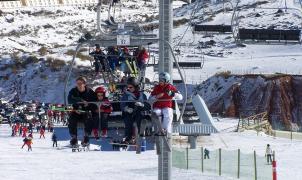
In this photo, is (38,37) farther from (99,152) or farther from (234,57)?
(99,152)

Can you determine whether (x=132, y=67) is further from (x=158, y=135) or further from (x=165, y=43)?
(x=165, y=43)

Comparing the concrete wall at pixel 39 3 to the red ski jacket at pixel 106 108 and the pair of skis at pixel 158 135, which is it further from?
the pair of skis at pixel 158 135

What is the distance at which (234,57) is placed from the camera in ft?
283

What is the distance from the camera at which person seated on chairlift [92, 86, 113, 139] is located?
38.7 feet

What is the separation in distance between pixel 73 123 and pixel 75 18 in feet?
373

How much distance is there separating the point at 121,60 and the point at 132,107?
4.81m

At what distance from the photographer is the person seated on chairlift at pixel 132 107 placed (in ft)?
37.8

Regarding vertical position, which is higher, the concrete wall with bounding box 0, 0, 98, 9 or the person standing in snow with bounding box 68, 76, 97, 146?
the concrete wall with bounding box 0, 0, 98, 9

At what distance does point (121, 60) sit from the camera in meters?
16.6

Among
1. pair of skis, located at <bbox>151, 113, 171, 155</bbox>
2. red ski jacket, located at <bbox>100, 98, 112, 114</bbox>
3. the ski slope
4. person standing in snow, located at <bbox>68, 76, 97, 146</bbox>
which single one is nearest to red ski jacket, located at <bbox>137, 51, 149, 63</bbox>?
red ski jacket, located at <bbox>100, 98, 112, 114</bbox>

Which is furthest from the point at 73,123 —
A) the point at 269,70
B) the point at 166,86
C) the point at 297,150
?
the point at 269,70

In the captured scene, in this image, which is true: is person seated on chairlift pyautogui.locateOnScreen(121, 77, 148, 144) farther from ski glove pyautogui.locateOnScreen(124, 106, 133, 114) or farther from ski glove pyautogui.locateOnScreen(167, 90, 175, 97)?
ski glove pyautogui.locateOnScreen(167, 90, 175, 97)

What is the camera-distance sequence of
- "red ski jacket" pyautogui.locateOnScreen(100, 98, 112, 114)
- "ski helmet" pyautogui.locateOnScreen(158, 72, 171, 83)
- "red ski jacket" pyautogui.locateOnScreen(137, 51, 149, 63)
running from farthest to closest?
1. "red ski jacket" pyautogui.locateOnScreen(137, 51, 149, 63)
2. "red ski jacket" pyautogui.locateOnScreen(100, 98, 112, 114)
3. "ski helmet" pyautogui.locateOnScreen(158, 72, 171, 83)

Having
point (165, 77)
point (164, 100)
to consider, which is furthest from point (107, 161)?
point (165, 77)
